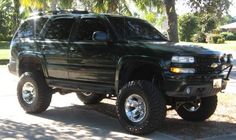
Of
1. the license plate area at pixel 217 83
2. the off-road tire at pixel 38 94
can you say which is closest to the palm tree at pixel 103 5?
the off-road tire at pixel 38 94

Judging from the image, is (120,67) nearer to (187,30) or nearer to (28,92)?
(28,92)

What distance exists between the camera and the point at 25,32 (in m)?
10.7

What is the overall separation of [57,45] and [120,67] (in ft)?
5.58

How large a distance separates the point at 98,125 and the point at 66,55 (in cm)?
145

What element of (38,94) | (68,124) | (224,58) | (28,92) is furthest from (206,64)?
(28,92)

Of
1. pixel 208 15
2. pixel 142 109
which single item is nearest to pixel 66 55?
pixel 142 109

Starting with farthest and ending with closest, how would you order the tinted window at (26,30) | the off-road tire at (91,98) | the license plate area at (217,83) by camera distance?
the off-road tire at (91,98) → the tinted window at (26,30) → the license plate area at (217,83)

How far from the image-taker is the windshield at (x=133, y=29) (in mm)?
9016

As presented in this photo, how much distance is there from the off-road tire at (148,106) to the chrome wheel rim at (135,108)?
0.20 feet

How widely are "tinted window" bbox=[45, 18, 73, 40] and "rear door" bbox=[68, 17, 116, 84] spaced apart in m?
0.24

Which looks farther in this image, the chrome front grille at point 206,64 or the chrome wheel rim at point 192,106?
the chrome wheel rim at point 192,106

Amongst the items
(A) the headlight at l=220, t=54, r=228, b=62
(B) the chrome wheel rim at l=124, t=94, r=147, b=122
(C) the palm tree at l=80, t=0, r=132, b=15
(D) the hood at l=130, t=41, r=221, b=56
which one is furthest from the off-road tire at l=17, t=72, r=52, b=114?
(C) the palm tree at l=80, t=0, r=132, b=15

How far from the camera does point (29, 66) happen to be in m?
10.6

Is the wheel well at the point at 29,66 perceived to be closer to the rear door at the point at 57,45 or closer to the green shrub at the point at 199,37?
the rear door at the point at 57,45
